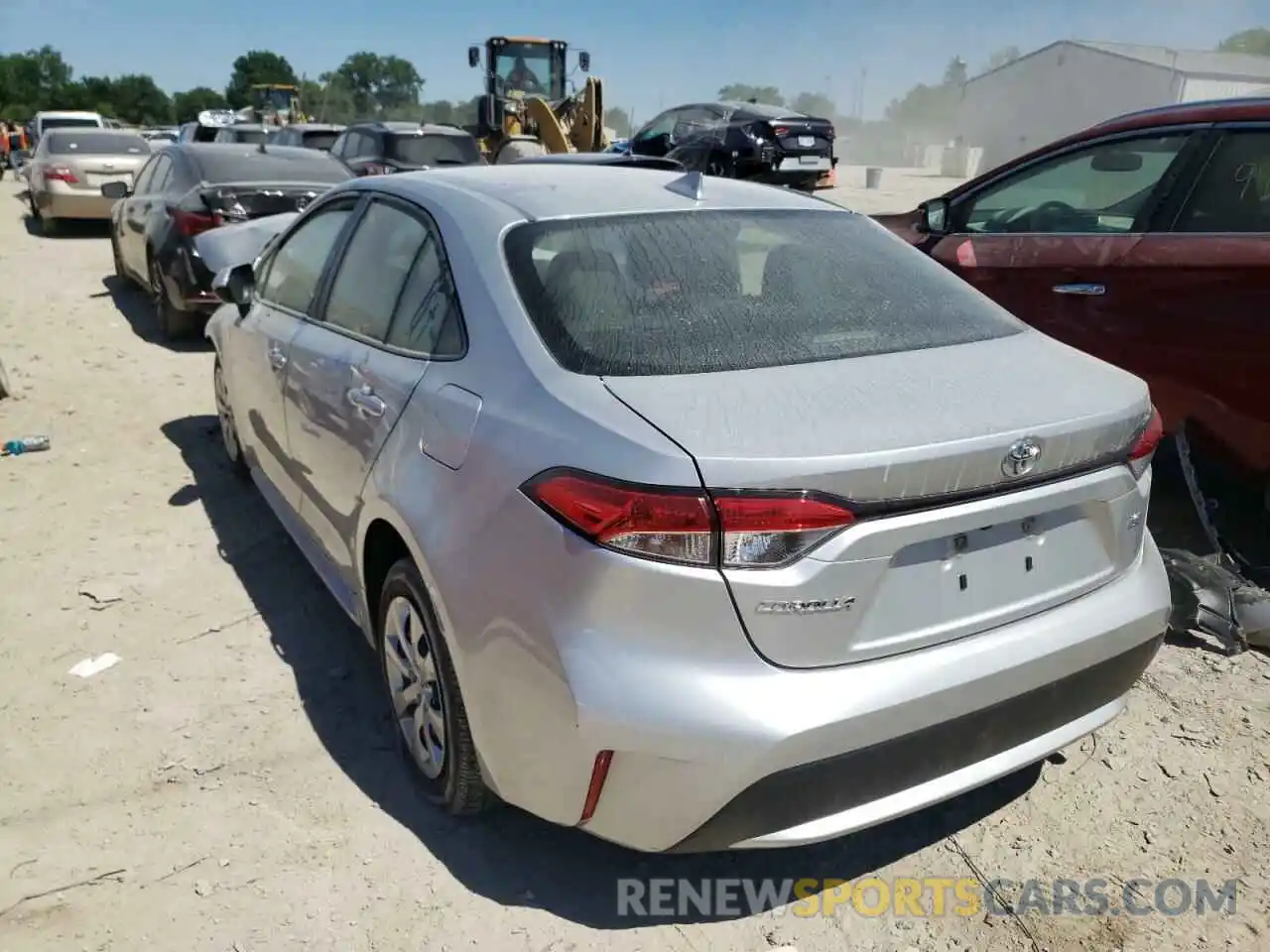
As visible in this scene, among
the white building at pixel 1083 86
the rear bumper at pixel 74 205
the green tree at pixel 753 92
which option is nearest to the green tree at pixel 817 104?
the green tree at pixel 753 92

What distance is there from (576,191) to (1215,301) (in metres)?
2.48

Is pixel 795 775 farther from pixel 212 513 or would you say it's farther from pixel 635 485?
pixel 212 513

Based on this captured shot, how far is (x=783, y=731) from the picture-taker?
1.85 metres

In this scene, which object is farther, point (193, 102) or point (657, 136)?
point (193, 102)

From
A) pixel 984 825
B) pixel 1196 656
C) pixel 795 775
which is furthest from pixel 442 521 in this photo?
pixel 1196 656

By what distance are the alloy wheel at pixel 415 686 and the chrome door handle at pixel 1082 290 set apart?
311 centimetres

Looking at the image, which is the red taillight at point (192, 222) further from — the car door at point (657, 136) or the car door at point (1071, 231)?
the car door at point (657, 136)

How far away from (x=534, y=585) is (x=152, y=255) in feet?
24.1

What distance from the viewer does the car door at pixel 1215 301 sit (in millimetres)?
3551

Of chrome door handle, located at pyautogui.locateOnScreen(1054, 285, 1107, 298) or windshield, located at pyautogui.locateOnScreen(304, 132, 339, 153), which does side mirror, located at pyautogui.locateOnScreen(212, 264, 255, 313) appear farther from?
windshield, located at pyautogui.locateOnScreen(304, 132, 339, 153)

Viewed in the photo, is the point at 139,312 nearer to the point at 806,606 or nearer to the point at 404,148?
the point at 404,148

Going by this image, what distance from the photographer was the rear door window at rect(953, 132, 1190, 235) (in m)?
4.14

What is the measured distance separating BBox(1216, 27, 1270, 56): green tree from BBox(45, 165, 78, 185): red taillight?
7593 cm

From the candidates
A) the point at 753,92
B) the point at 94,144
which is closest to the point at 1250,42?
the point at 753,92
